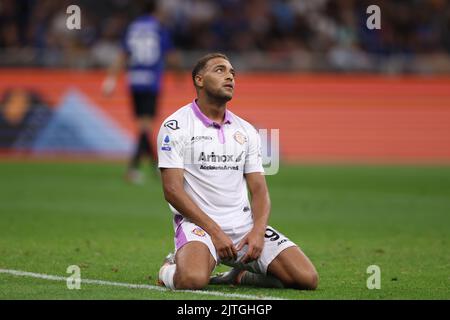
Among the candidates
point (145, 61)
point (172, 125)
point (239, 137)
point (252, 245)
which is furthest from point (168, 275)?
point (145, 61)

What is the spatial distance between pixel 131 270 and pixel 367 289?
2.19 meters


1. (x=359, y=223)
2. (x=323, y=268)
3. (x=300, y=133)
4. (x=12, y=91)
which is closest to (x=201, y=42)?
(x=300, y=133)

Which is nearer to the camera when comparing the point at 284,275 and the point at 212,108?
the point at 284,275

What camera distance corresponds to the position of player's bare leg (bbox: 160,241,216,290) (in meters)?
7.86

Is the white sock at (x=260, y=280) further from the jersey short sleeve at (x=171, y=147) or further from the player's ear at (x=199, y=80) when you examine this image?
the player's ear at (x=199, y=80)

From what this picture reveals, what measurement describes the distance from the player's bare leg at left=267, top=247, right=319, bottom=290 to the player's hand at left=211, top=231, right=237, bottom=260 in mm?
347

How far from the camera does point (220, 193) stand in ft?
27.7

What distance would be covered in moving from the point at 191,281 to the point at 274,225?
4975 mm

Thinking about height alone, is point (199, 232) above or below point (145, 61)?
below

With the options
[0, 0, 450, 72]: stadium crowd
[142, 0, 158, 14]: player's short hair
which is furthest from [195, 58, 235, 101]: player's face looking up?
[0, 0, 450, 72]: stadium crowd

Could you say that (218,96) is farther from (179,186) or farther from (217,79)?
(179,186)

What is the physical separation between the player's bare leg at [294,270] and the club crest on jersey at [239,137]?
95cm

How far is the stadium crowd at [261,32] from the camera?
78.1ft

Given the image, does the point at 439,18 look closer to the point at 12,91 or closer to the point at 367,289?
the point at 12,91
